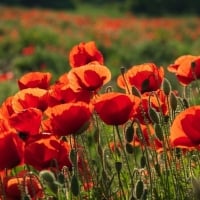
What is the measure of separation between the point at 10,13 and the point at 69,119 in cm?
2217

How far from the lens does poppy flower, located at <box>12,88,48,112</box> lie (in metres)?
2.42

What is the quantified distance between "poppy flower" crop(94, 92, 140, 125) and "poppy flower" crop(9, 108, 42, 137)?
0.21 meters

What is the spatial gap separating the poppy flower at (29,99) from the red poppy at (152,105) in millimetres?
341

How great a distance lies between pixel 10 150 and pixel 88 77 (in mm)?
485

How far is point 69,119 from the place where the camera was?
201cm

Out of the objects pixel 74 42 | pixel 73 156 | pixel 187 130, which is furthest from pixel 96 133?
pixel 74 42

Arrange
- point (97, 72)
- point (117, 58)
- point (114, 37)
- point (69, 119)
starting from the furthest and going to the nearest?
point (114, 37) → point (117, 58) → point (97, 72) → point (69, 119)

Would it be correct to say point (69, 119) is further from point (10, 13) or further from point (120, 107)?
Answer: point (10, 13)

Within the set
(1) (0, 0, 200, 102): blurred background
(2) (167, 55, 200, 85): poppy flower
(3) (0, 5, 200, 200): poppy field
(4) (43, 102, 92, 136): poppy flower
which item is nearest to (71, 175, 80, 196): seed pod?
(3) (0, 5, 200, 200): poppy field

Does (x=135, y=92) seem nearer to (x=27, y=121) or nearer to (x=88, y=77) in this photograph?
(x=88, y=77)

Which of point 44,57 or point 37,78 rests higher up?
point 44,57

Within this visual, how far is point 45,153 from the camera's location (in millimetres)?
2049

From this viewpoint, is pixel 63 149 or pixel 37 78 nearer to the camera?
pixel 63 149

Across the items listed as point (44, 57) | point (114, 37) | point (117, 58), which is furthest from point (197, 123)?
point (114, 37)
